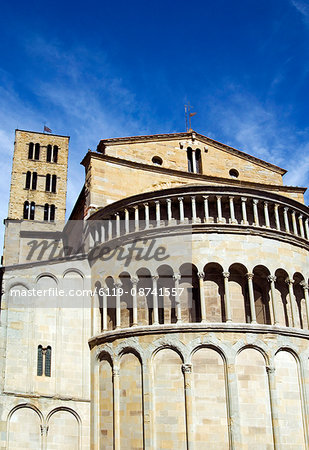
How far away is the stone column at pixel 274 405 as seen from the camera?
15547 millimetres

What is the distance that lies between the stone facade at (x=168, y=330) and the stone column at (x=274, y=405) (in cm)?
4

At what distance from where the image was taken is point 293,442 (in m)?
15.8

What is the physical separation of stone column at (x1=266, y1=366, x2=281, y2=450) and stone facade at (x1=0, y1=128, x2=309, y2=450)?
0.04m

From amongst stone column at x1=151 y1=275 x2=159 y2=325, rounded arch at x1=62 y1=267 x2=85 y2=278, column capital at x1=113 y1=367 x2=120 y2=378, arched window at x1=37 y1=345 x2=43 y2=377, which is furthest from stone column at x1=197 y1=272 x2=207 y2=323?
arched window at x1=37 y1=345 x2=43 y2=377

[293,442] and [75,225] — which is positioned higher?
[75,225]

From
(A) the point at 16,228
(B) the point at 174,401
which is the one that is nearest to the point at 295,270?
(B) the point at 174,401

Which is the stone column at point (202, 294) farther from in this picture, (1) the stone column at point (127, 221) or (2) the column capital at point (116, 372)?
(2) the column capital at point (116, 372)

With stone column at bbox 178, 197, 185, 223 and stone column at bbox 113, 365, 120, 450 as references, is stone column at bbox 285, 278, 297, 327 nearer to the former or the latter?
stone column at bbox 178, 197, 185, 223

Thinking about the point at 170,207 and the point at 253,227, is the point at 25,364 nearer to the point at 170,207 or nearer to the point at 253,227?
the point at 170,207

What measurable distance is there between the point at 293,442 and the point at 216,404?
8.53 feet

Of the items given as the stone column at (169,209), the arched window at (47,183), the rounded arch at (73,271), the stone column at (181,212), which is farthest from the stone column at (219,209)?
the arched window at (47,183)

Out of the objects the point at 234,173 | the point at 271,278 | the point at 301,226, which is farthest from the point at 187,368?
the point at 234,173

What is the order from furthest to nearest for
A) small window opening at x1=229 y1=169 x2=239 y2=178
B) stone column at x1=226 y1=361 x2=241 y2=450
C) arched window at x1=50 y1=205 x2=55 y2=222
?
arched window at x1=50 y1=205 x2=55 y2=222, small window opening at x1=229 y1=169 x2=239 y2=178, stone column at x1=226 y1=361 x2=241 y2=450

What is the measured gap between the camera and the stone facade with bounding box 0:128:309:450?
623 inches
